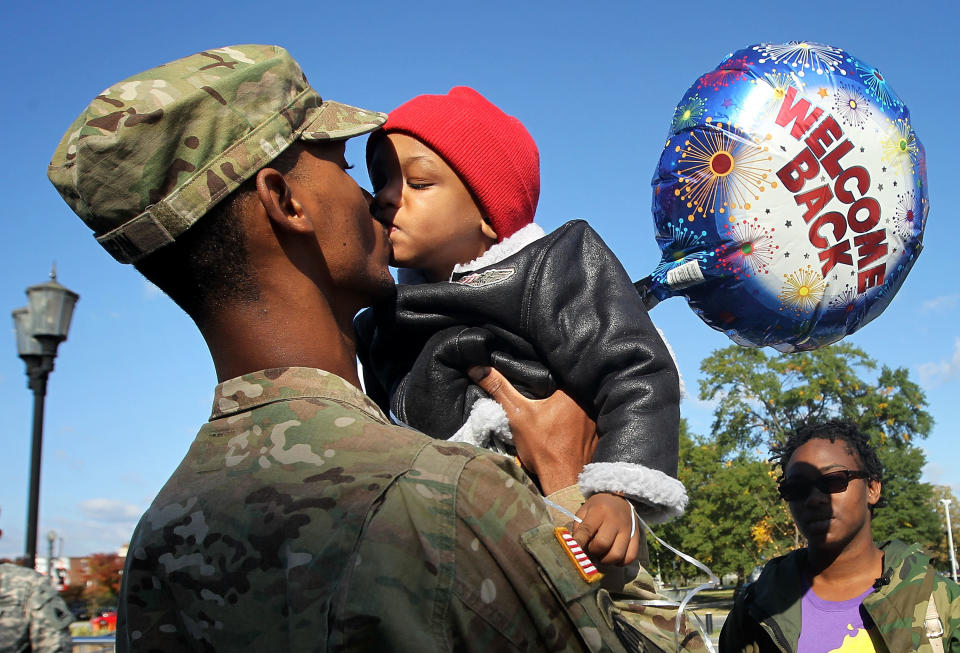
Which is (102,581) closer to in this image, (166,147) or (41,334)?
(41,334)

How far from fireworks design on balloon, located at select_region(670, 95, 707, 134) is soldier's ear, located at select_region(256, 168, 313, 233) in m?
1.58

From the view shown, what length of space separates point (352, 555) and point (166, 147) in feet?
3.03

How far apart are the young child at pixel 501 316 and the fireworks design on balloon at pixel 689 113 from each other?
53 cm

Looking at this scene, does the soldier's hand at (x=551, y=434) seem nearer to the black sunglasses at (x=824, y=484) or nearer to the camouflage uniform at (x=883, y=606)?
the camouflage uniform at (x=883, y=606)

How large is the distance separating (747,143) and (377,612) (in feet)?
6.53

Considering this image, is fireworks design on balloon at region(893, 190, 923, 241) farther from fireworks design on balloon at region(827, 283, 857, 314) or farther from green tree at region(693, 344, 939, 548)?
green tree at region(693, 344, 939, 548)

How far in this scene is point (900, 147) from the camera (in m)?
2.69

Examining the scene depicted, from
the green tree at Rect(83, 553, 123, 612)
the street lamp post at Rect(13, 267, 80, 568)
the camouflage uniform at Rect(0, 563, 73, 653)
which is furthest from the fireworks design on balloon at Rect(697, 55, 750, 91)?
the green tree at Rect(83, 553, 123, 612)

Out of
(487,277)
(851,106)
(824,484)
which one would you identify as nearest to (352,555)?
(487,277)

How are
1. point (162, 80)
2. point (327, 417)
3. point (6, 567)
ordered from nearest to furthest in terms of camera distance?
point (327, 417) → point (162, 80) → point (6, 567)

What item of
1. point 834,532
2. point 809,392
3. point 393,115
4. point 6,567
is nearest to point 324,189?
point 393,115

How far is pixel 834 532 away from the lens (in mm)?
3982

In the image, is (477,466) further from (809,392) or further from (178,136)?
(809,392)

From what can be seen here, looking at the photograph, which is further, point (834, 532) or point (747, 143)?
point (834, 532)
